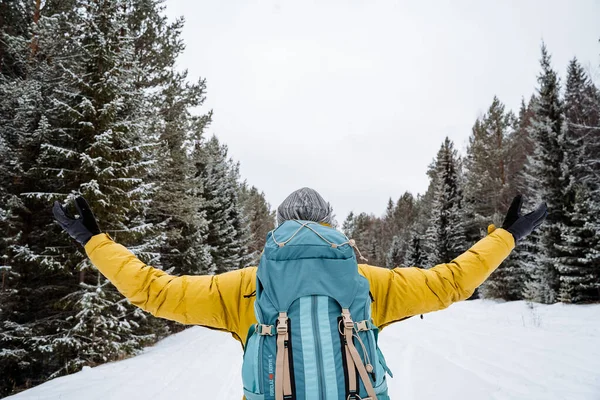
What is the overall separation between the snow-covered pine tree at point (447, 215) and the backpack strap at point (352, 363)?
81.5 feet

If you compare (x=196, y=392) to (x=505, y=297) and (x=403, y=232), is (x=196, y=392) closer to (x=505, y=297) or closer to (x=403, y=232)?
(x=505, y=297)

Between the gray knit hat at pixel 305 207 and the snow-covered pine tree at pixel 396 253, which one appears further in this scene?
the snow-covered pine tree at pixel 396 253

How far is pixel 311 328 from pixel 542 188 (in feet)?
55.3

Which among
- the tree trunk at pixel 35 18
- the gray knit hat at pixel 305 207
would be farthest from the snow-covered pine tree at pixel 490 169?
the tree trunk at pixel 35 18

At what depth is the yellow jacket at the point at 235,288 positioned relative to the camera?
5.74 feet

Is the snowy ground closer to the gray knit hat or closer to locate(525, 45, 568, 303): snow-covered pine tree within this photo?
the gray knit hat

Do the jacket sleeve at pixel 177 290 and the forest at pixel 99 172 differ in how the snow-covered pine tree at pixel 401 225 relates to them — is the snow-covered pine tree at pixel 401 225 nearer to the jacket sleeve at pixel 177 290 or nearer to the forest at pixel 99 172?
the forest at pixel 99 172

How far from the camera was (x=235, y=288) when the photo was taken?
183 cm

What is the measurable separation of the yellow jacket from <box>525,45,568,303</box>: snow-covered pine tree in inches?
570

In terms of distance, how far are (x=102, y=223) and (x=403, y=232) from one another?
43.3 metres

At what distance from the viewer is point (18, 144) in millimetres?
8375

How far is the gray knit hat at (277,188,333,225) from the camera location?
1.85m

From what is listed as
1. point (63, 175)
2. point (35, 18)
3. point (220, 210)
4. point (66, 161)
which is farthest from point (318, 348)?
point (220, 210)

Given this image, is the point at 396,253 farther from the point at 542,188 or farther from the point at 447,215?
the point at 542,188
